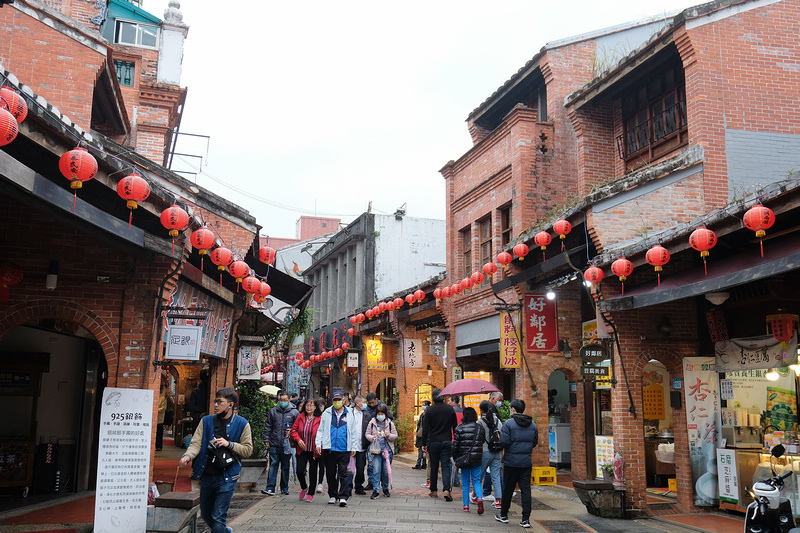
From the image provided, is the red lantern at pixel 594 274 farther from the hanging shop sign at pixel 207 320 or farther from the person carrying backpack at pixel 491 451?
the hanging shop sign at pixel 207 320

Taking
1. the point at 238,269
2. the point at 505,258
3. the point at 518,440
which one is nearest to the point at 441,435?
the point at 518,440

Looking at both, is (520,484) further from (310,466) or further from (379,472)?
(310,466)

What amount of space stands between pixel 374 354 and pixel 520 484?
1593cm

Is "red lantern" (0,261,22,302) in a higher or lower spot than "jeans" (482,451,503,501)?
higher

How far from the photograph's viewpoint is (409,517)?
414 inches

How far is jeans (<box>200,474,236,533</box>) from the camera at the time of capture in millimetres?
7180

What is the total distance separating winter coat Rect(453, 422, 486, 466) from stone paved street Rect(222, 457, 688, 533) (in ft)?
3.02

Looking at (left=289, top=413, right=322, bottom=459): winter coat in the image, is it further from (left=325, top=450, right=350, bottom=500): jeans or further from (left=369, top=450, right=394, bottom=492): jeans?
(left=369, top=450, right=394, bottom=492): jeans

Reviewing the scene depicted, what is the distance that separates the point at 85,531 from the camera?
8523 millimetres

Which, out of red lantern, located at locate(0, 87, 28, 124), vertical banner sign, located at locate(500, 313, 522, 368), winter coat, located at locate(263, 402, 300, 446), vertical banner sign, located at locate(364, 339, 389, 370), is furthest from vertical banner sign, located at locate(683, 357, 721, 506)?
vertical banner sign, located at locate(364, 339, 389, 370)

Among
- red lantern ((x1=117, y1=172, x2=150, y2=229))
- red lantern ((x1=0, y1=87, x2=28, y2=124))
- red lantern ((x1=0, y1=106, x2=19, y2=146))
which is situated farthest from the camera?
red lantern ((x1=117, y1=172, x2=150, y2=229))

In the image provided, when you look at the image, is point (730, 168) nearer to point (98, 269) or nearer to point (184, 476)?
point (98, 269)

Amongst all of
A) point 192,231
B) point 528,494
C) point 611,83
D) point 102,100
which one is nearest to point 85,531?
point 192,231

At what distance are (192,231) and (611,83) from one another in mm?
9446
